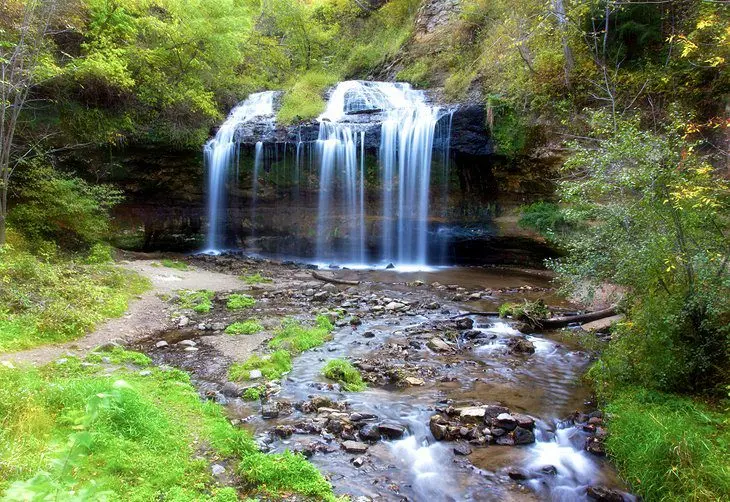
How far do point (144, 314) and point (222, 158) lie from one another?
11.5 meters

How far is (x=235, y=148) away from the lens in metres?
19.2

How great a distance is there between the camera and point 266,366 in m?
6.75

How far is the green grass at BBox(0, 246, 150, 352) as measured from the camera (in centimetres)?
671

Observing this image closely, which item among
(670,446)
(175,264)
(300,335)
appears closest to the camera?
(670,446)

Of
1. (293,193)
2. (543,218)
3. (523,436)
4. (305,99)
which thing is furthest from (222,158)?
(523,436)

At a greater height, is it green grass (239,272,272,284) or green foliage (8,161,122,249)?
green foliage (8,161,122,249)

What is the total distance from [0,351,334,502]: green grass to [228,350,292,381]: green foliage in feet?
4.46

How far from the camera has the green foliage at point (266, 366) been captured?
6.46 m

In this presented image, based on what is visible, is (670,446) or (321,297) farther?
(321,297)

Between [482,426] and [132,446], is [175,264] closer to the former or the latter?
[132,446]

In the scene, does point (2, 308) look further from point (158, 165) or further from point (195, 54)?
point (195, 54)

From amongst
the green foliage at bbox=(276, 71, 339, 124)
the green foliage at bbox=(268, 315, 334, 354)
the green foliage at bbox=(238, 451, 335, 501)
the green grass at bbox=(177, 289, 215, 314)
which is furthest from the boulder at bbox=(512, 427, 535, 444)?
the green foliage at bbox=(276, 71, 339, 124)

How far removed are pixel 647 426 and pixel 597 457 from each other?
67cm

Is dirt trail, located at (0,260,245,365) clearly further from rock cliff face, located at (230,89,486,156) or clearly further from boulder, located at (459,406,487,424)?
rock cliff face, located at (230,89,486,156)
